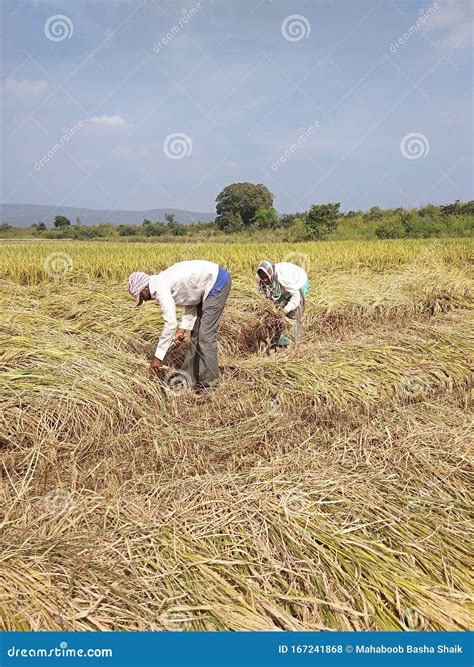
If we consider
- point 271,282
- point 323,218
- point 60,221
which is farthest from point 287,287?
point 60,221

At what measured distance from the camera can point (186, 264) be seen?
3844mm

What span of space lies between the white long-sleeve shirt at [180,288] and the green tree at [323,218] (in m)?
17.5

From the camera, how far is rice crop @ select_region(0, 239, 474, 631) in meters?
1.87

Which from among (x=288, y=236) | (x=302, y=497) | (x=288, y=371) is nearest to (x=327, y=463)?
(x=302, y=497)

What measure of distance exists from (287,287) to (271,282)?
18 cm

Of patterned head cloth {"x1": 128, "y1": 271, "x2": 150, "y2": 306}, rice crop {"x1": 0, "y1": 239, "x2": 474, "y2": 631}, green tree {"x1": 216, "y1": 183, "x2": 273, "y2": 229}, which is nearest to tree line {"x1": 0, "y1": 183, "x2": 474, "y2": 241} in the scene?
green tree {"x1": 216, "y1": 183, "x2": 273, "y2": 229}

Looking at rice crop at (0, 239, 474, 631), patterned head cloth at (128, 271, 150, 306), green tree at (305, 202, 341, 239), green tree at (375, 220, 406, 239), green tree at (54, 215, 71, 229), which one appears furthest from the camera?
green tree at (54, 215, 71, 229)

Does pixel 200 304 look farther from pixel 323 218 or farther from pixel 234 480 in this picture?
pixel 323 218

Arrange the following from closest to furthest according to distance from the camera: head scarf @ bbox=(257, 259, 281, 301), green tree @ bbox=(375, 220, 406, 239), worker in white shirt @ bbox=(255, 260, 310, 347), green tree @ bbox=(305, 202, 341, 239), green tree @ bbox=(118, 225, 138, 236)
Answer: head scarf @ bbox=(257, 259, 281, 301), worker in white shirt @ bbox=(255, 260, 310, 347), green tree @ bbox=(375, 220, 406, 239), green tree @ bbox=(305, 202, 341, 239), green tree @ bbox=(118, 225, 138, 236)

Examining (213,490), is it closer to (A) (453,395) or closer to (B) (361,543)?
(B) (361,543)

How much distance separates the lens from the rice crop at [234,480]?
187 cm

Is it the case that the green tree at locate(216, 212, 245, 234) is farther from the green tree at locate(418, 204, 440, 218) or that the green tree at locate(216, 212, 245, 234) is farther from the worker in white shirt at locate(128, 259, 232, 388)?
the worker in white shirt at locate(128, 259, 232, 388)

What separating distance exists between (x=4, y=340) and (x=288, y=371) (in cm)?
209

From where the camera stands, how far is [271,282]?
15.4 feet
